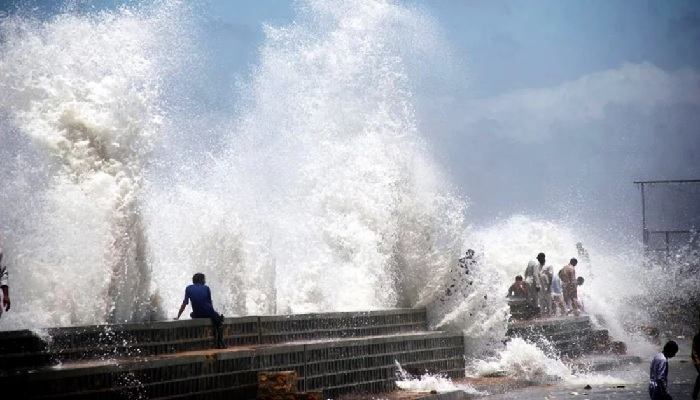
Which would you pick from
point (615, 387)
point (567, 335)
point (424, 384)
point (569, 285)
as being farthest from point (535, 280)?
point (424, 384)

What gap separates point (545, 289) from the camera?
23547mm

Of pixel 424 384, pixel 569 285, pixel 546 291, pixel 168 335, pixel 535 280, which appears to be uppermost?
pixel 535 280

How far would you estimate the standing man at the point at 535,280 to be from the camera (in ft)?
74.1

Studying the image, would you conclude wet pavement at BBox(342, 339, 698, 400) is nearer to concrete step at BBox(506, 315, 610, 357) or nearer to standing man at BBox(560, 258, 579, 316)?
concrete step at BBox(506, 315, 610, 357)

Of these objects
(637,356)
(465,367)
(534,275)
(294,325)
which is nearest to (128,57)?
(294,325)

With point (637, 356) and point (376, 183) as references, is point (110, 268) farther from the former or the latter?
point (637, 356)

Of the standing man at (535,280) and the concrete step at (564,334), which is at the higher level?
the standing man at (535,280)

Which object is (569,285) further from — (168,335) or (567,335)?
(168,335)

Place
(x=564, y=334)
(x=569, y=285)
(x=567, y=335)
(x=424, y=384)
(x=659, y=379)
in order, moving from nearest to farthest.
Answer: (x=659, y=379) → (x=424, y=384) → (x=564, y=334) → (x=567, y=335) → (x=569, y=285)

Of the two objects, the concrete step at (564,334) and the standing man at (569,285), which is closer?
the concrete step at (564,334)

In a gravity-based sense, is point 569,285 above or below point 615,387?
above

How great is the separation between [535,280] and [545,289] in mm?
962

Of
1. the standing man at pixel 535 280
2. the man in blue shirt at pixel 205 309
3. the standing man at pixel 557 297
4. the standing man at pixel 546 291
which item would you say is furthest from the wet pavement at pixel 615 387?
the man in blue shirt at pixel 205 309

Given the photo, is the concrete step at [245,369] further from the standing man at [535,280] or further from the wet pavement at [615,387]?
the standing man at [535,280]
